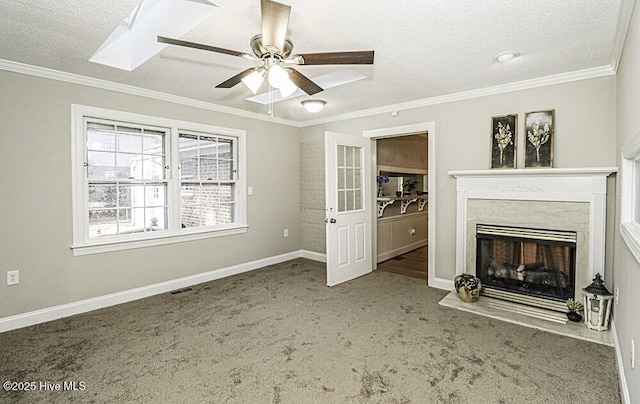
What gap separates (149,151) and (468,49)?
3.55 meters

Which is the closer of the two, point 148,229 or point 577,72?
point 577,72

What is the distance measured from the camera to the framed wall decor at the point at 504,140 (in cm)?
347

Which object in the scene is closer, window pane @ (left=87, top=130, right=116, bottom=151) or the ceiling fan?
the ceiling fan

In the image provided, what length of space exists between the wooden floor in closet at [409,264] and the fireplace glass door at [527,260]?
3.43 feet

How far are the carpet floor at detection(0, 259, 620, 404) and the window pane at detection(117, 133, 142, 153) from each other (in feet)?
5.70

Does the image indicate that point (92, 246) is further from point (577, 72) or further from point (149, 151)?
point (577, 72)

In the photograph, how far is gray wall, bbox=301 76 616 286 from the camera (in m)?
3.05

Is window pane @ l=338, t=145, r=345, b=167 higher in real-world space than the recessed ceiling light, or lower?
lower

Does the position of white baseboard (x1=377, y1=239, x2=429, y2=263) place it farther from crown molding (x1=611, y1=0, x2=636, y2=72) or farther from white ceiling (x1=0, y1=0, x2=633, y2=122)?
crown molding (x1=611, y1=0, x2=636, y2=72)

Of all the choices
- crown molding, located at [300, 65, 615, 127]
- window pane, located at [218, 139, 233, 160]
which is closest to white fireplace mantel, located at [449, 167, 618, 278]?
crown molding, located at [300, 65, 615, 127]

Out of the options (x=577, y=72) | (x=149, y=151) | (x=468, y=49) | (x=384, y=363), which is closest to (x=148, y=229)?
(x=149, y=151)

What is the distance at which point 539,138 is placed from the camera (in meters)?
3.33

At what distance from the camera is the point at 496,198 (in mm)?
3537

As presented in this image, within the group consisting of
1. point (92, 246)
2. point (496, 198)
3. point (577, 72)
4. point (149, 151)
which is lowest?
point (92, 246)
